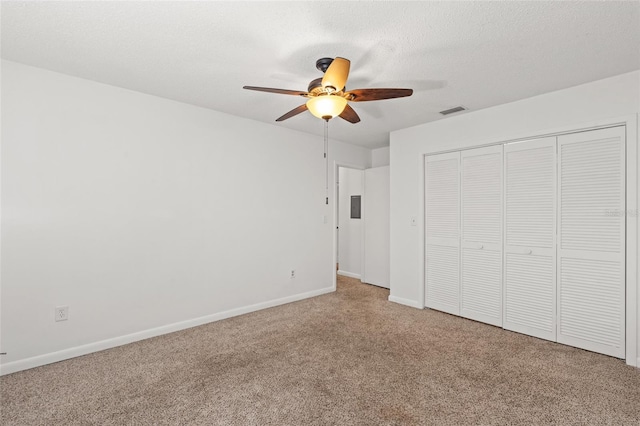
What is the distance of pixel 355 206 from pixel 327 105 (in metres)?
3.64

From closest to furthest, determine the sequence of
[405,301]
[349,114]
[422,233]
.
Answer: [349,114], [422,233], [405,301]

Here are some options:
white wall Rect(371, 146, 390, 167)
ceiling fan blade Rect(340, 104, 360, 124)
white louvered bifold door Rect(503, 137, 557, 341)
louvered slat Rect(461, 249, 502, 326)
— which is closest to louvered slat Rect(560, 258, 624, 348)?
white louvered bifold door Rect(503, 137, 557, 341)

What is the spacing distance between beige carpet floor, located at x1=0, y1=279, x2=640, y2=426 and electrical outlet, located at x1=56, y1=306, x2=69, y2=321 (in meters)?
0.35

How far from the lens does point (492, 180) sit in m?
3.46

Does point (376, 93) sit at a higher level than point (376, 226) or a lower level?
higher

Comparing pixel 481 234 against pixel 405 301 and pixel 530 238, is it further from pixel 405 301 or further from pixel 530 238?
pixel 405 301

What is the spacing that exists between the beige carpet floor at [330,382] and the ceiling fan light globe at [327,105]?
1.93 m

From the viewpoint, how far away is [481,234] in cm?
357

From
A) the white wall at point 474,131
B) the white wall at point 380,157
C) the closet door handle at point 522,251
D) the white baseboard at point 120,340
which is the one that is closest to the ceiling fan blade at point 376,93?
the white wall at point 474,131

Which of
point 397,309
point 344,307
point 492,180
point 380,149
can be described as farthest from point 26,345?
point 380,149

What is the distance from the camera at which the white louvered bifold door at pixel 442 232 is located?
379 cm

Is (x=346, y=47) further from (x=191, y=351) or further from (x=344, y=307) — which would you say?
(x=344, y=307)

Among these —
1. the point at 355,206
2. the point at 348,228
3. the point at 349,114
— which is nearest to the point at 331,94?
the point at 349,114

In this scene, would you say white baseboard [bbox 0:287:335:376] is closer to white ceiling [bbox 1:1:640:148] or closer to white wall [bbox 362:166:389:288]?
white wall [bbox 362:166:389:288]
